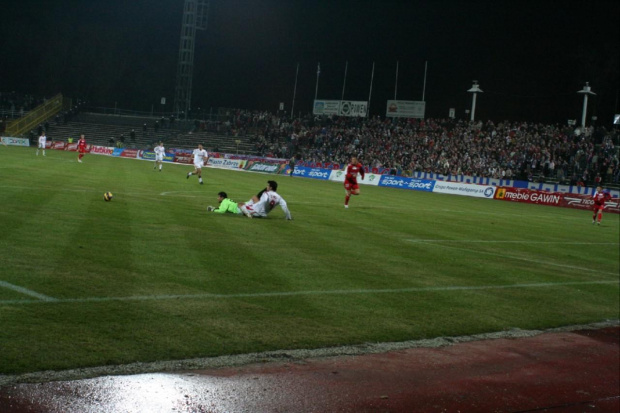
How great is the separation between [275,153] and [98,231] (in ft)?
167

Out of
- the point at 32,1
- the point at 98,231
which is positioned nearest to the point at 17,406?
the point at 98,231

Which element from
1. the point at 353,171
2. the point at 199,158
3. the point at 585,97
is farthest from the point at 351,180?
the point at 585,97

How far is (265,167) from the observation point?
5784 cm

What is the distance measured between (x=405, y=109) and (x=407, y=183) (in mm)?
15974

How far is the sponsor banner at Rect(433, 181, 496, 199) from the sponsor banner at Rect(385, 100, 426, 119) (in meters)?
16.3

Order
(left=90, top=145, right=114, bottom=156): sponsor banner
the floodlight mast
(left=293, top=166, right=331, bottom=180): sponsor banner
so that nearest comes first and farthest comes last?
(left=293, top=166, right=331, bottom=180): sponsor banner → the floodlight mast → (left=90, top=145, right=114, bottom=156): sponsor banner

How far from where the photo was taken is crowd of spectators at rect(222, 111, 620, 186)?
1828 inches

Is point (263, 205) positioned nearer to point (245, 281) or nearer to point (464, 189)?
point (245, 281)

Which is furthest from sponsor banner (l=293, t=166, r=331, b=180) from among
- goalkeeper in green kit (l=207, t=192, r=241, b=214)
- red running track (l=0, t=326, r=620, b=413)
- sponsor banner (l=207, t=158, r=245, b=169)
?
red running track (l=0, t=326, r=620, b=413)

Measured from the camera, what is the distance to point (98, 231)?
1298 cm

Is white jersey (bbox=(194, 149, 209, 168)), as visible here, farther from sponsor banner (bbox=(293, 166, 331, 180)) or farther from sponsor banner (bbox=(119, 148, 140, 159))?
sponsor banner (bbox=(119, 148, 140, 159))

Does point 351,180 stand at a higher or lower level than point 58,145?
higher

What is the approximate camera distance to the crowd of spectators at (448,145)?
152 feet

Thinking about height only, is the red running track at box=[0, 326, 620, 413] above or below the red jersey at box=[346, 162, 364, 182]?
below
